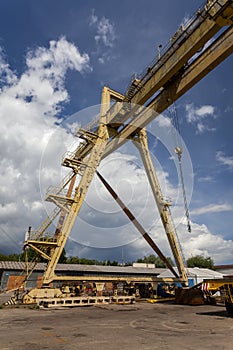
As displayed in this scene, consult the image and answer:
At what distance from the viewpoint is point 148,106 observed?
45.4ft

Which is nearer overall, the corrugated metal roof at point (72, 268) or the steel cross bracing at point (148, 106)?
the steel cross bracing at point (148, 106)

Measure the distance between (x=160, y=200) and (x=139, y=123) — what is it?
5401 millimetres

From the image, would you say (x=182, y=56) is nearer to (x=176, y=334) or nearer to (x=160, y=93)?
(x=160, y=93)

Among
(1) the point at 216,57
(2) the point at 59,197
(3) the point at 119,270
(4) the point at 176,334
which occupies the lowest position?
(4) the point at 176,334

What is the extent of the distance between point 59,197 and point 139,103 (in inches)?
265

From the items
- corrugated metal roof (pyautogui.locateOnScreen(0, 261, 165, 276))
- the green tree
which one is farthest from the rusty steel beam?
the green tree

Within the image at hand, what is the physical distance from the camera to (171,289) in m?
17.3

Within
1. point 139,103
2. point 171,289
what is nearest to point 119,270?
point 171,289

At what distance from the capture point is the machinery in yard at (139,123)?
9875 millimetres

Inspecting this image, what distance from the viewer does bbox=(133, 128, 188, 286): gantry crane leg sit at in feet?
53.6

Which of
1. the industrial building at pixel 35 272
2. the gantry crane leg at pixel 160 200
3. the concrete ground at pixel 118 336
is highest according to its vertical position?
the gantry crane leg at pixel 160 200

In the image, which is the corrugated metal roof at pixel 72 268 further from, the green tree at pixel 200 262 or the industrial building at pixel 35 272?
the green tree at pixel 200 262

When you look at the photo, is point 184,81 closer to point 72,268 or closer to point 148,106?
point 148,106

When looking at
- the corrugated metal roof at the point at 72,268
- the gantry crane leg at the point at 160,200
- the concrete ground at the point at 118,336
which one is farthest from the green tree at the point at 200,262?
the concrete ground at the point at 118,336
